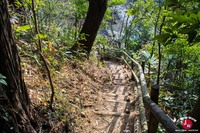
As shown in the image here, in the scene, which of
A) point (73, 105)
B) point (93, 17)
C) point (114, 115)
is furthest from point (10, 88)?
point (93, 17)

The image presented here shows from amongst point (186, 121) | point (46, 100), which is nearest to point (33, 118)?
point (46, 100)

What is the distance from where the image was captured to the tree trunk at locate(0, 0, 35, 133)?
1.68 metres

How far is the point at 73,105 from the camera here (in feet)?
11.6

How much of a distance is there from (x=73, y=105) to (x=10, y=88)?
5.95ft

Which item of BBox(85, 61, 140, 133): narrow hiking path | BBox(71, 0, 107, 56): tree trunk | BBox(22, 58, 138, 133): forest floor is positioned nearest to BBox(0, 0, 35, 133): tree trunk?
BBox(22, 58, 138, 133): forest floor

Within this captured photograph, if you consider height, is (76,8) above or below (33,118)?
above

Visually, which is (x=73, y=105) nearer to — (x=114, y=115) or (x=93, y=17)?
(x=114, y=115)

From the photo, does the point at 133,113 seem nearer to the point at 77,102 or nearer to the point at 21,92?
the point at 77,102

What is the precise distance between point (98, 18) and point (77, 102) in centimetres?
307

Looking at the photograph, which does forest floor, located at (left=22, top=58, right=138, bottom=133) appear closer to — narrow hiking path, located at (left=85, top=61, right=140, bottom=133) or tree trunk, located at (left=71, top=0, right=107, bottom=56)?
narrow hiking path, located at (left=85, top=61, right=140, bottom=133)

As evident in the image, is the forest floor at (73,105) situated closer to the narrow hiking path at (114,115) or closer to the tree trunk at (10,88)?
the narrow hiking path at (114,115)

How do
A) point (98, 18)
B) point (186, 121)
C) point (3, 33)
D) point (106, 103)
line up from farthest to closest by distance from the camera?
point (98, 18) < point (106, 103) < point (3, 33) < point (186, 121)

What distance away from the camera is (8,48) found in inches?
68.3

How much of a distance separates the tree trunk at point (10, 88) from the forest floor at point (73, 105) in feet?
1.02
